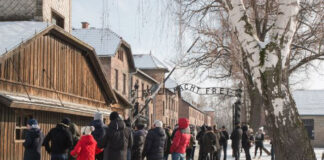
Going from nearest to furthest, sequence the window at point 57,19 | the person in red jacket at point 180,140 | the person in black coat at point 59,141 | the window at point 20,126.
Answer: the person in black coat at point 59,141 < the person in red jacket at point 180,140 < the window at point 20,126 < the window at point 57,19

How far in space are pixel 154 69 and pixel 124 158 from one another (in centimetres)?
4567

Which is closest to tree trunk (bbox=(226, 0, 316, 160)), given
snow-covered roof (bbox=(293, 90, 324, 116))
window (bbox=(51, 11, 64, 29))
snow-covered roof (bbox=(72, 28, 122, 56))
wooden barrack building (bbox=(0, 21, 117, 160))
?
wooden barrack building (bbox=(0, 21, 117, 160))

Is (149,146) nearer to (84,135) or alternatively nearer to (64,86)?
(84,135)

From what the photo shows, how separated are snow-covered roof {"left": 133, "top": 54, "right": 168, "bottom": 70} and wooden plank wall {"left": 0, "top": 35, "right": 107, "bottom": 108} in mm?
30332

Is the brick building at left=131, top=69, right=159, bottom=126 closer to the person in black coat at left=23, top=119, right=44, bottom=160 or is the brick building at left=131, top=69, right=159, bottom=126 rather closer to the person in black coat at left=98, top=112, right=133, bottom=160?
the person in black coat at left=23, top=119, right=44, bottom=160

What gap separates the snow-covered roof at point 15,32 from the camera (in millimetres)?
15891

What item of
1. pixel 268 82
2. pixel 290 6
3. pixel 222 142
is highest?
pixel 290 6

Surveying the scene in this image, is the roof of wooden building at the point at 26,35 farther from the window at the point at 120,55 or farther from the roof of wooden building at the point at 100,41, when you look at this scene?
the window at the point at 120,55

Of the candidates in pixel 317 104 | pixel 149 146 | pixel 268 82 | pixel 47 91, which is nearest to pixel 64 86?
pixel 47 91

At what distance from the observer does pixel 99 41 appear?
34188 mm

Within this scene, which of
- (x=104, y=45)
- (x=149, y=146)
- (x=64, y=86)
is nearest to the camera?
(x=149, y=146)

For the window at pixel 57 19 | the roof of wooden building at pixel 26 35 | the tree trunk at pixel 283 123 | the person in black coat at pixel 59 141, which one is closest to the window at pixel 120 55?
the roof of wooden building at pixel 26 35

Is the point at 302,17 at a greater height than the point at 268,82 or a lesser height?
greater

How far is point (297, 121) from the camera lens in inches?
340
